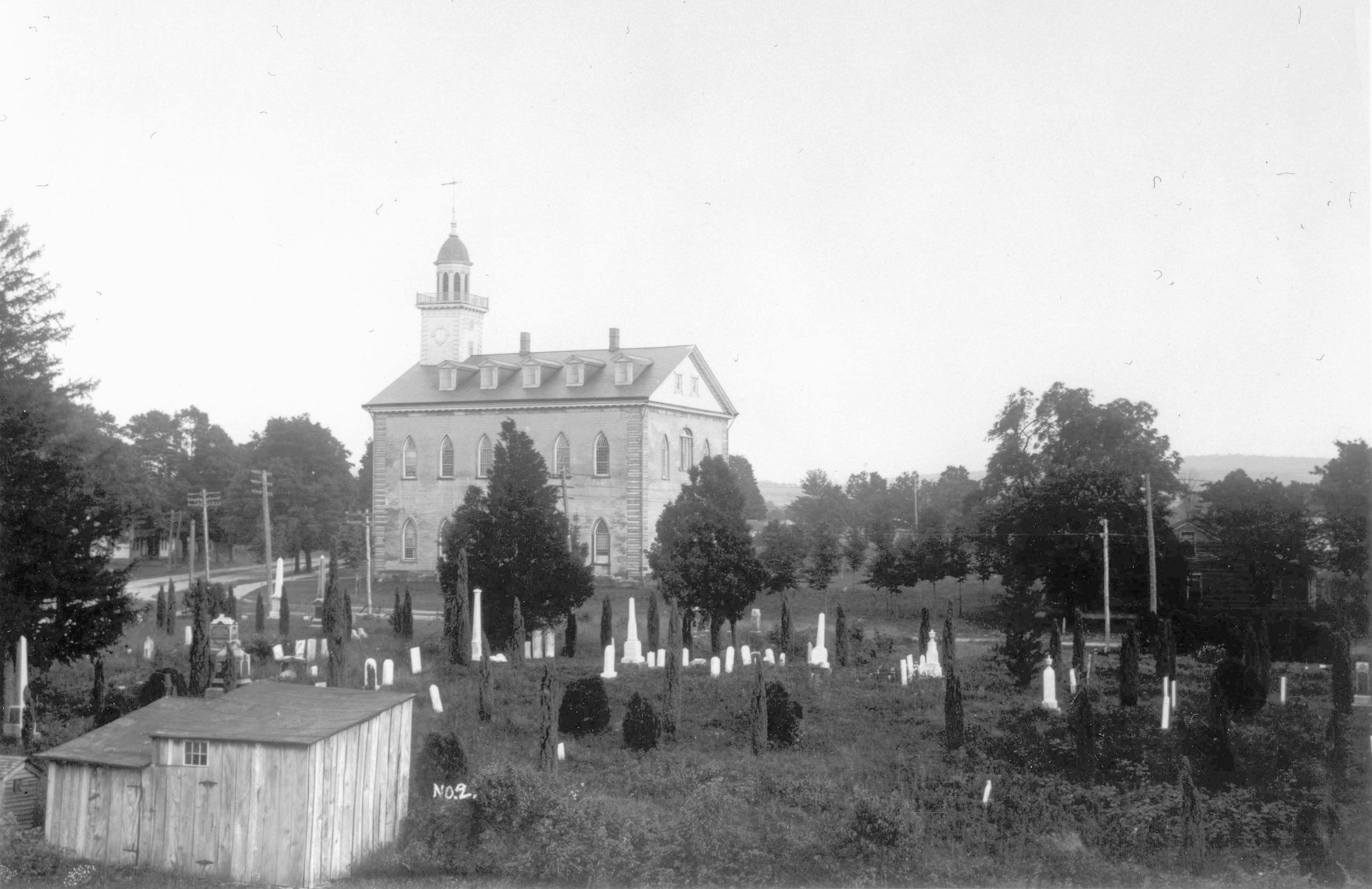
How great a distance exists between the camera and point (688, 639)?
29.9 metres

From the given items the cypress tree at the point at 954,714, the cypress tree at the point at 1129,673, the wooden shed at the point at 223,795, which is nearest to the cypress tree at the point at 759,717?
the cypress tree at the point at 954,714

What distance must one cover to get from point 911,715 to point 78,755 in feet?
50.9

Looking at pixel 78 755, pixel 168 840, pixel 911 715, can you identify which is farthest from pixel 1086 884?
pixel 78 755

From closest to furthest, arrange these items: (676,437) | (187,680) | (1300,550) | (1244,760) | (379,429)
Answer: (1244,760), (187,680), (1300,550), (676,437), (379,429)

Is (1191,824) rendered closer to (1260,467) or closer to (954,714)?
(954,714)

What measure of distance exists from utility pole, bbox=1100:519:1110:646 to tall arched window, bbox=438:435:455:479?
26.3 meters

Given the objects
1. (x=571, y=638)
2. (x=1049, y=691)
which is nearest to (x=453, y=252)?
(x=571, y=638)

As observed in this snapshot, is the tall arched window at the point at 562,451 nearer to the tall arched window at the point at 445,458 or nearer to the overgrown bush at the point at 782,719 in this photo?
the tall arched window at the point at 445,458

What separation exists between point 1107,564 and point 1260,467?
4779mm

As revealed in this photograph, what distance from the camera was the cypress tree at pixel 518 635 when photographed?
999 inches

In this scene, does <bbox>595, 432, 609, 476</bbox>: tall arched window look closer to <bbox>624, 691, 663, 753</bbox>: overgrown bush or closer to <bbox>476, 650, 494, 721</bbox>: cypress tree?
<bbox>476, 650, 494, 721</bbox>: cypress tree

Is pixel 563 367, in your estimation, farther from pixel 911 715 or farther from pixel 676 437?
pixel 911 715

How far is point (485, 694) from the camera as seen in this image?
23078mm

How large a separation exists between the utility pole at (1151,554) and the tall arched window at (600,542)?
21.2 metres
